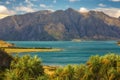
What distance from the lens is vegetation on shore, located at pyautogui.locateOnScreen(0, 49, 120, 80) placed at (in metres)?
68.7

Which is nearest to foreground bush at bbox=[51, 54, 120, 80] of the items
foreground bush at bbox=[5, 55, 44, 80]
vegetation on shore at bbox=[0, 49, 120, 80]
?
vegetation on shore at bbox=[0, 49, 120, 80]

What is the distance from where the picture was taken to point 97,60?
79.9 meters

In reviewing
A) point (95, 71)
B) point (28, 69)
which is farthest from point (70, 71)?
point (28, 69)

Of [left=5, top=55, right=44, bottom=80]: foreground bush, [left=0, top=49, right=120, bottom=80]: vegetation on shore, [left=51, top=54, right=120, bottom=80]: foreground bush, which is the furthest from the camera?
[left=51, top=54, right=120, bottom=80]: foreground bush

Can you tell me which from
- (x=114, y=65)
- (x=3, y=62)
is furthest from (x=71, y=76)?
(x=3, y=62)

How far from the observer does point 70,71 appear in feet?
240

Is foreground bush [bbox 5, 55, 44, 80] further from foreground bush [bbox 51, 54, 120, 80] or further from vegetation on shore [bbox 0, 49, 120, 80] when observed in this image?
foreground bush [bbox 51, 54, 120, 80]

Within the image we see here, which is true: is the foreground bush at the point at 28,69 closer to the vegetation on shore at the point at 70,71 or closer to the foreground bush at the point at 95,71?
the vegetation on shore at the point at 70,71

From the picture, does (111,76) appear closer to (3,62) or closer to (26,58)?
(26,58)

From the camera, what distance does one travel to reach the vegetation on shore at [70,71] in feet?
226

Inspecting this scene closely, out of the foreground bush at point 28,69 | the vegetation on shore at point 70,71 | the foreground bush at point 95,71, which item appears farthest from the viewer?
the foreground bush at point 95,71

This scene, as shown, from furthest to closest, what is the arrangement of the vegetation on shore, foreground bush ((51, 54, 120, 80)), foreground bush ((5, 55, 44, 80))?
foreground bush ((51, 54, 120, 80)), the vegetation on shore, foreground bush ((5, 55, 44, 80))

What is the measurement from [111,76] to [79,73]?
25.0 feet

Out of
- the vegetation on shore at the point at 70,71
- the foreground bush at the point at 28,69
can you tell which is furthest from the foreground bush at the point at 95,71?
the foreground bush at the point at 28,69
